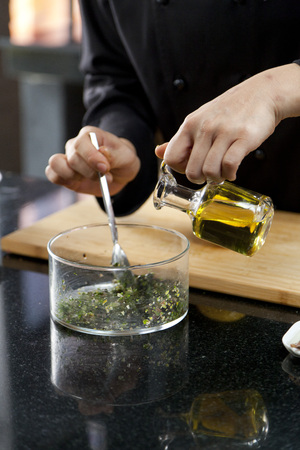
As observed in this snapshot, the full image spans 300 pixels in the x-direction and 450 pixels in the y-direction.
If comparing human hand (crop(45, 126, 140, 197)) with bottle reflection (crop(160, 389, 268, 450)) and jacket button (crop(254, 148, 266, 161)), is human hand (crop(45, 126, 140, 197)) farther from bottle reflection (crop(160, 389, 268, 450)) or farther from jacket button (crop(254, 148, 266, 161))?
bottle reflection (crop(160, 389, 268, 450))

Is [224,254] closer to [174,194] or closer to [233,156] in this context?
[174,194]

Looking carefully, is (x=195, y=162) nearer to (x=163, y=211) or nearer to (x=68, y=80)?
(x=163, y=211)

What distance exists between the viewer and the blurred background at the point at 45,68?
3281 mm

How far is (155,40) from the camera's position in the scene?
134 cm

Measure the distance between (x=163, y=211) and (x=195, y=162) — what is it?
1.83ft

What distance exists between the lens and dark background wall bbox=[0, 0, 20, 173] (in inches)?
159

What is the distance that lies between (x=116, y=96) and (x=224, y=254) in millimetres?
515

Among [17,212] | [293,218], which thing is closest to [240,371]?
[293,218]

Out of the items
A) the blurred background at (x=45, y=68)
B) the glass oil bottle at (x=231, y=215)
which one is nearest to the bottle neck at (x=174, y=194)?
the glass oil bottle at (x=231, y=215)

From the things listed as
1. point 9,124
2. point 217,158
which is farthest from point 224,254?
point 9,124

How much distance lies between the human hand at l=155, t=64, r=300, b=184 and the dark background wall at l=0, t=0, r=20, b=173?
3366 millimetres

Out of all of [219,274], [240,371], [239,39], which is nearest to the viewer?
[240,371]

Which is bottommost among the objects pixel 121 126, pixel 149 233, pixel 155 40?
pixel 149 233

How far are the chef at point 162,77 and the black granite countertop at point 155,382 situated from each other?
289 mm
